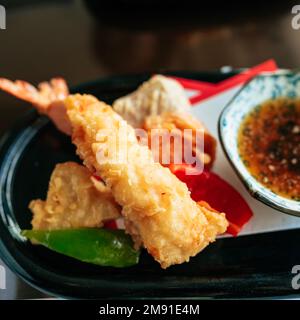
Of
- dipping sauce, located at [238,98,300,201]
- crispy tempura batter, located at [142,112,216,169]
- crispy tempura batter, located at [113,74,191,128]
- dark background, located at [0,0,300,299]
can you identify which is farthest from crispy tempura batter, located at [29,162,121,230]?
dark background, located at [0,0,300,299]

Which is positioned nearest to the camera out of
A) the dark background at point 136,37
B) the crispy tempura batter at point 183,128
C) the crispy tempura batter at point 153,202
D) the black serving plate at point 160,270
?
the crispy tempura batter at point 153,202

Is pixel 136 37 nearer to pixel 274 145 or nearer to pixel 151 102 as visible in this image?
pixel 151 102

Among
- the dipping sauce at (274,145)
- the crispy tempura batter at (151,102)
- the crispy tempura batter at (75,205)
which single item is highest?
the crispy tempura batter at (151,102)

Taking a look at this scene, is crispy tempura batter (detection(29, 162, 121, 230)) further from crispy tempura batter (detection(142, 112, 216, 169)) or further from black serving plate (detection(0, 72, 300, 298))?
crispy tempura batter (detection(142, 112, 216, 169))

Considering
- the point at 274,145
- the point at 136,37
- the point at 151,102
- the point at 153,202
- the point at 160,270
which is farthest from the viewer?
the point at 136,37

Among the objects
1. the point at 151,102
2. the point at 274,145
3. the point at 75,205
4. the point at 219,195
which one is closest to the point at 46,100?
the point at 151,102

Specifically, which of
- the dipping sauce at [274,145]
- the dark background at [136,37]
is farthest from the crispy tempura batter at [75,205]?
the dark background at [136,37]

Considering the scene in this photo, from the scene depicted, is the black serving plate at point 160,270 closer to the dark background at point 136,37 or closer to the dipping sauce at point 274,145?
the dipping sauce at point 274,145

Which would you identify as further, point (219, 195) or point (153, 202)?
point (219, 195)
